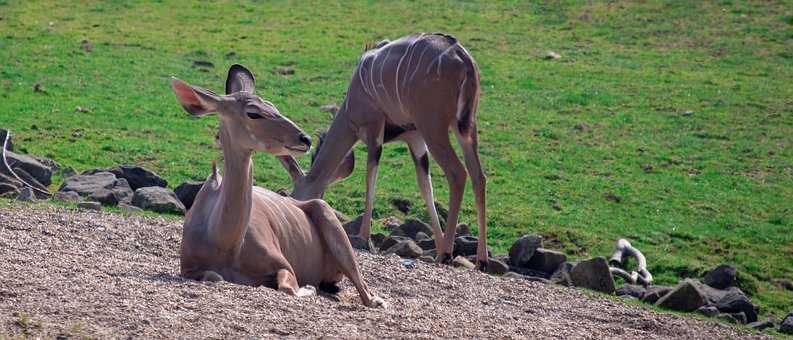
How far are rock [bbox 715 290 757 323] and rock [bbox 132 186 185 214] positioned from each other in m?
4.31

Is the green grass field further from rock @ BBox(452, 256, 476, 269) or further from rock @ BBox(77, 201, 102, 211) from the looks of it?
rock @ BBox(77, 201, 102, 211)

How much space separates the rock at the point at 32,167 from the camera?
1298 cm

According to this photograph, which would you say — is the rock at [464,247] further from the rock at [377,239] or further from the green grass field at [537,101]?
the green grass field at [537,101]

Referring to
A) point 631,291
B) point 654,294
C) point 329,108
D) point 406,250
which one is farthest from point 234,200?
point 329,108

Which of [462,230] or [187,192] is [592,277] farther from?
[187,192]

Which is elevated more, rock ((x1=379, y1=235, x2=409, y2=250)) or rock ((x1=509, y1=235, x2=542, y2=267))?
rock ((x1=379, y1=235, x2=409, y2=250))

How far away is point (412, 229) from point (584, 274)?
197 centimetres

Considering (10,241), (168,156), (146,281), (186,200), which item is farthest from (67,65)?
(146,281)

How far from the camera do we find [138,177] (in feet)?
43.2

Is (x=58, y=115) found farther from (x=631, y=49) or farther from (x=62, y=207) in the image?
(x=631, y=49)

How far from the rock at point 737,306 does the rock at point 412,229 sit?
2.61 meters

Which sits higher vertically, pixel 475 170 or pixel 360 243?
pixel 475 170

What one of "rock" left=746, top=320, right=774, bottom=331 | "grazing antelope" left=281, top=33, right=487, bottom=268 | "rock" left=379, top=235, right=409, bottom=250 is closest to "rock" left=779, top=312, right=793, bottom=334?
"rock" left=746, top=320, right=774, bottom=331

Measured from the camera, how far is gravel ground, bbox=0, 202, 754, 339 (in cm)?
682
